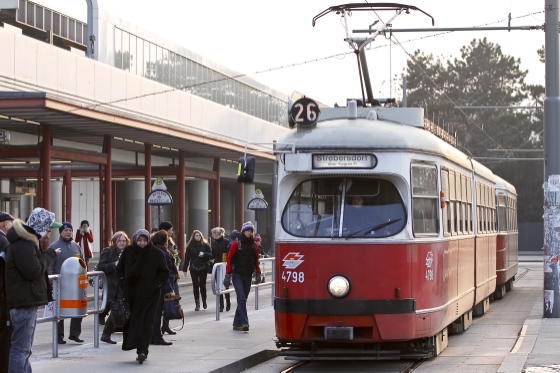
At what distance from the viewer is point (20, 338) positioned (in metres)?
9.38

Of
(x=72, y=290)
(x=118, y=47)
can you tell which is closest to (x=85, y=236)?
(x=118, y=47)

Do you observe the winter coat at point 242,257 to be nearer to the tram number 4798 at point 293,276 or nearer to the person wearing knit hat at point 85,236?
the tram number 4798 at point 293,276

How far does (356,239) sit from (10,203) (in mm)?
37807

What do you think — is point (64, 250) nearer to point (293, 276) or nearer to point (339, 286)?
point (293, 276)

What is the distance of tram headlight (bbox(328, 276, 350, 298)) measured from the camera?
12062mm

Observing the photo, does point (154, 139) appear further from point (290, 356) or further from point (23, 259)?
point (23, 259)

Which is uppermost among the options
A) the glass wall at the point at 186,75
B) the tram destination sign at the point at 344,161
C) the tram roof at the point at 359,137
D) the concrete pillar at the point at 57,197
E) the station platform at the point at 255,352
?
the glass wall at the point at 186,75

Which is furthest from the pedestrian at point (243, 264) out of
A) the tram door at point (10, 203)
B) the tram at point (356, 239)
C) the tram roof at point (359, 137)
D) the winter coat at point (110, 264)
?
the tram door at point (10, 203)

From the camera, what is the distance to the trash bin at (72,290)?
13.2 meters

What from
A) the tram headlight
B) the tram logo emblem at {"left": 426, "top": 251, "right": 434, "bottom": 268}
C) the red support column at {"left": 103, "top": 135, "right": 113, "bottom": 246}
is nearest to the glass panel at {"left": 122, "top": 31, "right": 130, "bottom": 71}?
the red support column at {"left": 103, "top": 135, "right": 113, "bottom": 246}

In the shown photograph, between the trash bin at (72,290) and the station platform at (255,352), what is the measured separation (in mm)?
588

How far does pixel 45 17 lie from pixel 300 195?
1133 inches

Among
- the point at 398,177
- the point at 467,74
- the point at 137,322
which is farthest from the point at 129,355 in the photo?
the point at 467,74

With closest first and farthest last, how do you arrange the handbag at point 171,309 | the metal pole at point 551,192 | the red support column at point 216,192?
1. the handbag at point 171,309
2. the metal pole at point 551,192
3. the red support column at point 216,192
